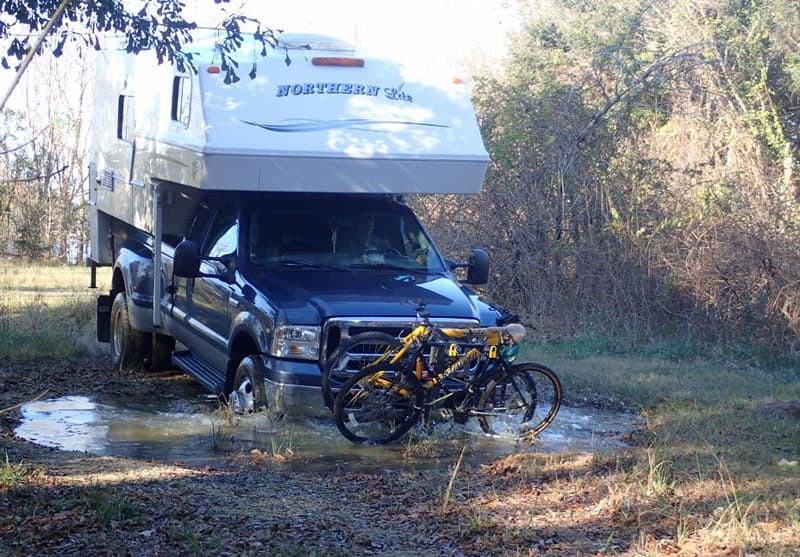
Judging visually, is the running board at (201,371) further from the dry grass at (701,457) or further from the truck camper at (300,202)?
the dry grass at (701,457)

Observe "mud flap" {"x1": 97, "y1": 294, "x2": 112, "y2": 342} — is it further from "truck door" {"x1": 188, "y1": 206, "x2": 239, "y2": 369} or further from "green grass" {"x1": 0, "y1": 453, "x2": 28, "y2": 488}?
"green grass" {"x1": 0, "y1": 453, "x2": 28, "y2": 488}

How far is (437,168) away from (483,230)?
6.19 meters

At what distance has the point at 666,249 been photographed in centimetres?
1409

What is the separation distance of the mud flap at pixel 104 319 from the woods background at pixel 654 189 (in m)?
1.87

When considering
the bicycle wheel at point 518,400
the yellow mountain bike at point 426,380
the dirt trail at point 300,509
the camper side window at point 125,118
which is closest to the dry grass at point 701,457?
the dirt trail at point 300,509

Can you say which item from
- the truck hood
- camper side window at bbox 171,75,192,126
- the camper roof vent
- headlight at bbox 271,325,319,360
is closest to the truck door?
the truck hood

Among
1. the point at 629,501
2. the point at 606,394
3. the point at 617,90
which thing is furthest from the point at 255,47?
the point at 617,90

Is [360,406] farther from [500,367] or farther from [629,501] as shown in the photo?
[629,501]

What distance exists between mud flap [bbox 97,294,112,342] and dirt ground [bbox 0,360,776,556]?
15.4 feet

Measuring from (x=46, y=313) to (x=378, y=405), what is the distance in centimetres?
780

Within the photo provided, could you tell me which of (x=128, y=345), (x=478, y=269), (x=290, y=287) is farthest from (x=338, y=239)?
(x=128, y=345)

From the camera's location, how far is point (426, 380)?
7.96m

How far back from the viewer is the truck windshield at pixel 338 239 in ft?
30.3

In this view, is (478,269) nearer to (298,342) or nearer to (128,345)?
(298,342)
